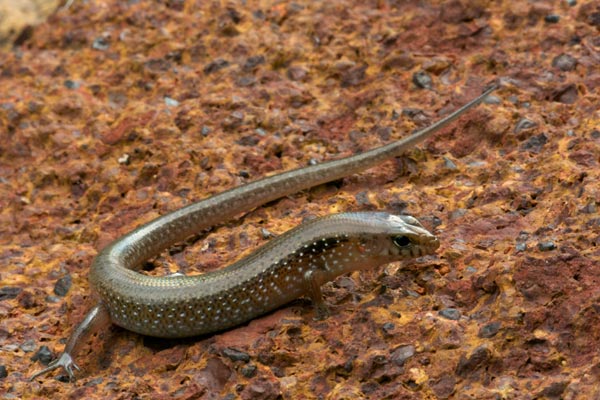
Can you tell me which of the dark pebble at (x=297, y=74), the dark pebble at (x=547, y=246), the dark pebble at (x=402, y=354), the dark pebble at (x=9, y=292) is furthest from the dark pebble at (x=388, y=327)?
the dark pebble at (x=297, y=74)

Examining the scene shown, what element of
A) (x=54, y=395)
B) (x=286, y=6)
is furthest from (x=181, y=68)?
(x=54, y=395)

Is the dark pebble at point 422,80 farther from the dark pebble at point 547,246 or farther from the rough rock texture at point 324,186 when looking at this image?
the dark pebble at point 547,246

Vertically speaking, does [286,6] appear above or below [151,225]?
above

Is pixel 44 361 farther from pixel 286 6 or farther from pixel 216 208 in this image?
pixel 286 6

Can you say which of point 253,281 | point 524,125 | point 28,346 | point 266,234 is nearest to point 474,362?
point 253,281

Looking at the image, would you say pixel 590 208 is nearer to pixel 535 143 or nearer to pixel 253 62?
pixel 535 143

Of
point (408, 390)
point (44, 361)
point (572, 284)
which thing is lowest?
point (44, 361)

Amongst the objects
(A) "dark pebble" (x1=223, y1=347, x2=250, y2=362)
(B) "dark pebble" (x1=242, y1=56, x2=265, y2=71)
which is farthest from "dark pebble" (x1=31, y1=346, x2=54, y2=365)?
(B) "dark pebble" (x1=242, y1=56, x2=265, y2=71)
